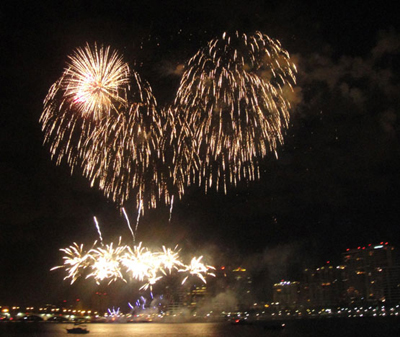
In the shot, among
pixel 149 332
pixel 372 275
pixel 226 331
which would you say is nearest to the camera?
pixel 226 331

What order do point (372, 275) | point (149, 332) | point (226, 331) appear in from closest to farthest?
point (226, 331) < point (149, 332) < point (372, 275)

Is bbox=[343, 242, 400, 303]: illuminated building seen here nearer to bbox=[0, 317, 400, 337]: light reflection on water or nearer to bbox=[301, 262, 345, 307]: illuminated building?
bbox=[301, 262, 345, 307]: illuminated building

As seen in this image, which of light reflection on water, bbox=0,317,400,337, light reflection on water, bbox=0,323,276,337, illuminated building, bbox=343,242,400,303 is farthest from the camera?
illuminated building, bbox=343,242,400,303

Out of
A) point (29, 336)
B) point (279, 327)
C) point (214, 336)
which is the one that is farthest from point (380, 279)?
point (29, 336)

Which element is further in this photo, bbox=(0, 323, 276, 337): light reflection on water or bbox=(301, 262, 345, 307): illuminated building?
bbox=(301, 262, 345, 307): illuminated building

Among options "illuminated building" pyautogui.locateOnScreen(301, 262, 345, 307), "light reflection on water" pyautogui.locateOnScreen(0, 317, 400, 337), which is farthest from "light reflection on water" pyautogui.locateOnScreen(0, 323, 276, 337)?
"illuminated building" pyautogui.locateOnScreen(301, 262, 345, 307)

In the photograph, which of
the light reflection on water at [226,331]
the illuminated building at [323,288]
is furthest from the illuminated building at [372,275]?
the light reflection on water at [226,331]

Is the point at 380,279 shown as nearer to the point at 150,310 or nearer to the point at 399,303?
the point at 399,303

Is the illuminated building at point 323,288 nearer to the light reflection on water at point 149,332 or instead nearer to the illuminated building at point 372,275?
the illuminated building at point 372,275

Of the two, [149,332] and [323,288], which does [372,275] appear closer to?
[323,288]

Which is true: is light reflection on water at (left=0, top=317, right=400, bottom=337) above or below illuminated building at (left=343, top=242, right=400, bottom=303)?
below

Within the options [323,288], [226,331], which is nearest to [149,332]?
[226,331]

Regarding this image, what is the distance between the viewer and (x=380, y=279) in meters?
144

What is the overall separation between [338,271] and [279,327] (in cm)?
6810
